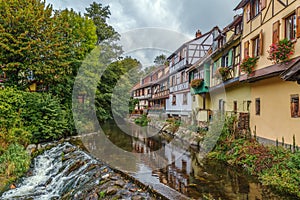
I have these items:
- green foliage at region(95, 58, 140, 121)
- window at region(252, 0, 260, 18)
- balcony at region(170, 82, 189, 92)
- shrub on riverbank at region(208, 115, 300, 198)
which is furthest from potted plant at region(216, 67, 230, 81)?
green foliage at region(95, 58, 140, 121)

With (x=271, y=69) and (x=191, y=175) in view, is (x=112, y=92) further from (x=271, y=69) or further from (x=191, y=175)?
(x=271, y=69)

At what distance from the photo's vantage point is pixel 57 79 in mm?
16500

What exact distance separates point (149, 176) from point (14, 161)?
5.91m

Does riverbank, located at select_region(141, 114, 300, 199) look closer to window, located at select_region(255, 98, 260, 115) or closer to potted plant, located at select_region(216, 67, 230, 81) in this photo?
window, located at select_region(255, 98, 260, 115)

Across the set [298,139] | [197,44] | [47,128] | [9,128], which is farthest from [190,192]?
[197,44]

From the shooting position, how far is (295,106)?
27.0 ft

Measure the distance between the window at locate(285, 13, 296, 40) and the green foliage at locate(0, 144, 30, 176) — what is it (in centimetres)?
1214

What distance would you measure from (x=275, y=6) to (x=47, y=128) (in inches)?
564

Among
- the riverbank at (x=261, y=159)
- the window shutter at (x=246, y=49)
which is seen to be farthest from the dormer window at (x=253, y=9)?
the riverbank at (x=261, y=159)

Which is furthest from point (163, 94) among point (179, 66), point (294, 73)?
point (294, 73)

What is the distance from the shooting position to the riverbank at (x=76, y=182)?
6879mm

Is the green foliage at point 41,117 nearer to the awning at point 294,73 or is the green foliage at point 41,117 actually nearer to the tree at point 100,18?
the awning at point 294,73

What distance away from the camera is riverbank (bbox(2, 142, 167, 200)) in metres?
6.88

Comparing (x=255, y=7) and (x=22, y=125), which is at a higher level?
(x=255, y=7)
